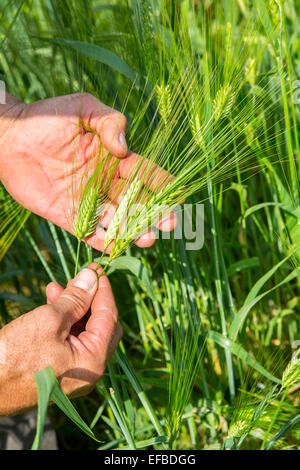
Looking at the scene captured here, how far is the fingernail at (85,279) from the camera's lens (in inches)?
27.6

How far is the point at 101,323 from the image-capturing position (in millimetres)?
701

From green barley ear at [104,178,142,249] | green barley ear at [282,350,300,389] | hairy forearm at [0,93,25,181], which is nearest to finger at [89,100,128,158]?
green barley ear at [104,178,142,249]

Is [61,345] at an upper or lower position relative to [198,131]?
lower

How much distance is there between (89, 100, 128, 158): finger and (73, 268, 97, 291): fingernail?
19 cm

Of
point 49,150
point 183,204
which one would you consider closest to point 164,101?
point 183,204

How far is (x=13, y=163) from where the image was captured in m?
0.95

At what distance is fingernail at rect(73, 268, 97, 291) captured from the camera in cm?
70

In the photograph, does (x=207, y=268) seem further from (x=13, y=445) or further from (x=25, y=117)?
(x=13, y=445)

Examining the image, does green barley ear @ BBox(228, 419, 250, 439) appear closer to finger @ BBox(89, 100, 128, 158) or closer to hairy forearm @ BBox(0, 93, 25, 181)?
finger @ BBox(89, 100, 128, 158)

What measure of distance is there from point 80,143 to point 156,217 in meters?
0.28

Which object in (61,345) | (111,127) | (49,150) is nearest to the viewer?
(61,345)

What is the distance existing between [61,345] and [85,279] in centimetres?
11

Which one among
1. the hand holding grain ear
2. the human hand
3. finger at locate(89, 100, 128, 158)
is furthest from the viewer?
the hand holding grain ear

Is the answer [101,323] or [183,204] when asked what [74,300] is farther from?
[183,204]
